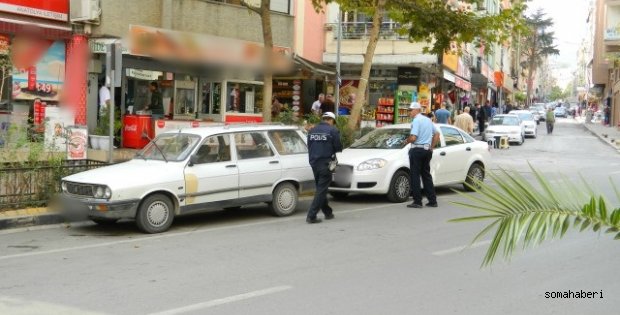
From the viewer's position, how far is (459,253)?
7.70 metres

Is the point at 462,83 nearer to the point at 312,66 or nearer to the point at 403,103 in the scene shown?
the point at 403,103

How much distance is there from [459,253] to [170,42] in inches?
499

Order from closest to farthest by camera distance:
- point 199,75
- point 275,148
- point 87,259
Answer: point 87,259
point 275,148
point 199,75

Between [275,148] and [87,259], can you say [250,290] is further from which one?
[275,148]

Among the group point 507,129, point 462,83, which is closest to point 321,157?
point 507,129

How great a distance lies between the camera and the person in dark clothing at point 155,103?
63.2 ft

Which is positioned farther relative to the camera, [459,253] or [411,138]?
[411,138]

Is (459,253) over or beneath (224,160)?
beneath

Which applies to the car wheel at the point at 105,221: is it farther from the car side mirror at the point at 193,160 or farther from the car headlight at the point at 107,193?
the car side mirror at the point at 193,160

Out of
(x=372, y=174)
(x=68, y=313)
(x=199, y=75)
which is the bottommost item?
(x=68, y=313)

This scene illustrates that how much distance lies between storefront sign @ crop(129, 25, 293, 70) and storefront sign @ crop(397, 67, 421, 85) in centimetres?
905

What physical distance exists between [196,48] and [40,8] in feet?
14.4

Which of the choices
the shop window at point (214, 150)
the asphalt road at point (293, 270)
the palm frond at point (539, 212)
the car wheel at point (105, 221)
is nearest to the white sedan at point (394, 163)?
the asphalt road at point (293, 270)

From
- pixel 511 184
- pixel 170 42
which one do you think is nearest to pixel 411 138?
pixel 511 184
